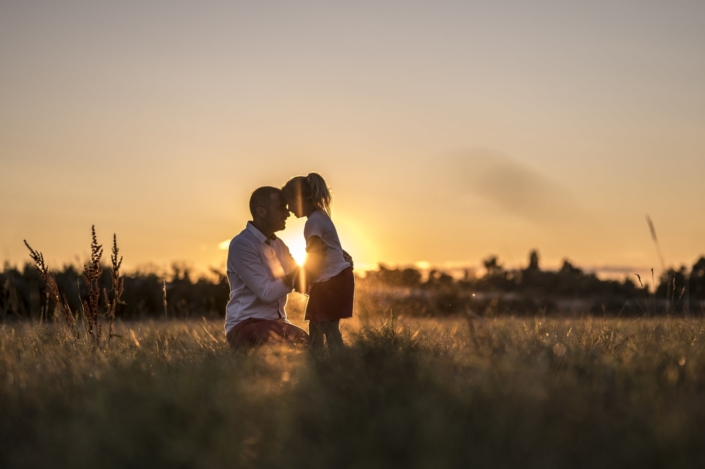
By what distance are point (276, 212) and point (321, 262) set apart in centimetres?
63

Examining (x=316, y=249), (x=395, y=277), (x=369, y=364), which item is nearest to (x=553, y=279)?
(x=395, y=277)

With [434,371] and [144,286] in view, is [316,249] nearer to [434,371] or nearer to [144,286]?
[434,371]

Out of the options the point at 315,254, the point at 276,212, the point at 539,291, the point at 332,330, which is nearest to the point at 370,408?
the point at 332,330

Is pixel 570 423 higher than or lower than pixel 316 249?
lower

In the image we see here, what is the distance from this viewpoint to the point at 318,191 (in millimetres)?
6680

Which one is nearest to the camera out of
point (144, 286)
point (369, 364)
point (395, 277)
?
point (369, 364)

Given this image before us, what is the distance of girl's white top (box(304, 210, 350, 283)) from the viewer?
21.6 feet

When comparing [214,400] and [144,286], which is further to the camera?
[144,286]

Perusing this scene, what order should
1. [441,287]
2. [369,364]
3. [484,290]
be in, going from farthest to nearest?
[484,290] < [441,287] < [369,364]

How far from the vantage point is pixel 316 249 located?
6.66m

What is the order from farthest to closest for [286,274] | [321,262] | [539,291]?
[539,291] → [286,274] → [321,262]

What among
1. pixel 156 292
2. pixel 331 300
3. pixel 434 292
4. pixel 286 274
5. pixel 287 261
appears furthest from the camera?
pixel 434 292

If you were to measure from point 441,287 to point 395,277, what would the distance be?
726cm

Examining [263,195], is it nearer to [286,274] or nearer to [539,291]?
[286,274]
